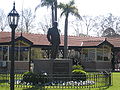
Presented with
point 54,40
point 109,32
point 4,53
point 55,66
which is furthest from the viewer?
point 109,32

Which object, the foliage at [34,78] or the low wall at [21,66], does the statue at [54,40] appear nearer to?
the foliage at [34,78]

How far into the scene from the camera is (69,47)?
3422 centimetres

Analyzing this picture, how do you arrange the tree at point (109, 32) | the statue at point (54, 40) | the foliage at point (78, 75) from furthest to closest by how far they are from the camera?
the tree at point (109, 32) → the statue at point (54, 40) → the foliage at point (78, 75)

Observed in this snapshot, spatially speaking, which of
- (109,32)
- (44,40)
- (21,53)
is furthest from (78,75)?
(109,32)

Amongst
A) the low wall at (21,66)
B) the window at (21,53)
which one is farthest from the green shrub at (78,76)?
the window at (21,53)

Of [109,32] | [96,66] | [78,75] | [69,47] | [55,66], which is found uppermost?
[109,32]

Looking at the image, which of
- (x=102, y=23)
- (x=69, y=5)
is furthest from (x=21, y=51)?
(x=102, y=23)

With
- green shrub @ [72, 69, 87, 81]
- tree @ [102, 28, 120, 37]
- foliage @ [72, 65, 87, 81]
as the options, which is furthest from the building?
tree @ [102, 28, 120, 37]

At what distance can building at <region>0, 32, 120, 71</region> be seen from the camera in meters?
29.1

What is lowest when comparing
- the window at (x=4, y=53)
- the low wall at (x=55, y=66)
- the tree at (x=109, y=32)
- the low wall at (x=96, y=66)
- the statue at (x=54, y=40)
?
the low wall at (x=96, y=66)

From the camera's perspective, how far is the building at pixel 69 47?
1146 inches

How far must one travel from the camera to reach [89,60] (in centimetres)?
3406

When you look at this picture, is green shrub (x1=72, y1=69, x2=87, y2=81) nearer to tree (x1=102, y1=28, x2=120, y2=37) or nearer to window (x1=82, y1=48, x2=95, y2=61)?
window (x1=82, y1=48, x2=95, y2=61)

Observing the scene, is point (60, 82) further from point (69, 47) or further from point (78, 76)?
point (69, 47)
